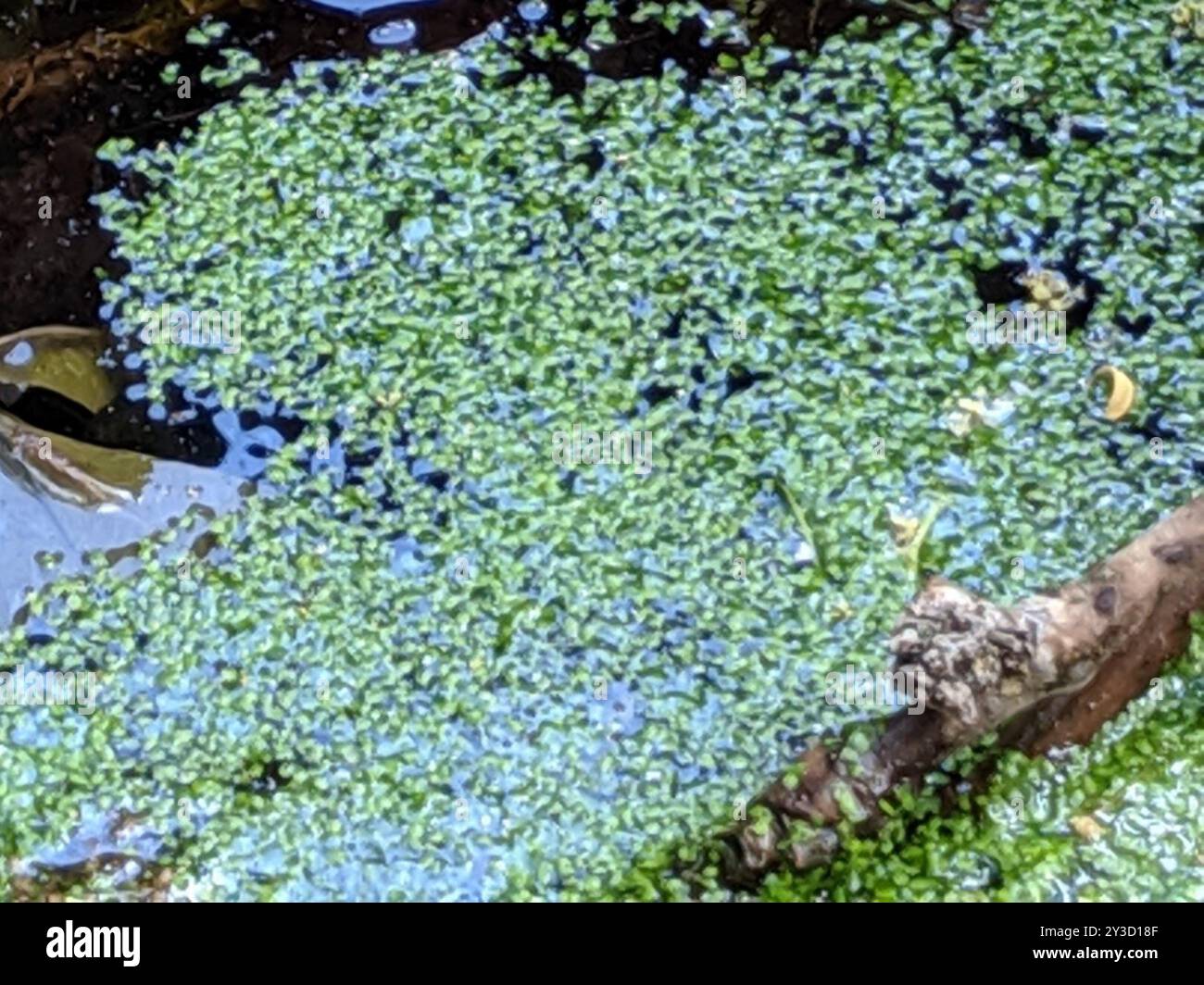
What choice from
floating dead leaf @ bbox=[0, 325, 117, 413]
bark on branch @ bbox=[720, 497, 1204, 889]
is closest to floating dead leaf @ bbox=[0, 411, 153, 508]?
floating dead leaf @ bbox=[0, 325, 117, 413]

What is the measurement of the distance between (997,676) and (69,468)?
5.57 ft

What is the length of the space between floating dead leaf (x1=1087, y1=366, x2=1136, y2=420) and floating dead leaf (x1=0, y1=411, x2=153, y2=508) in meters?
1.77

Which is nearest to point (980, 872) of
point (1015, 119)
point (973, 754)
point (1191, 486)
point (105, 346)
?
point (973, 754)

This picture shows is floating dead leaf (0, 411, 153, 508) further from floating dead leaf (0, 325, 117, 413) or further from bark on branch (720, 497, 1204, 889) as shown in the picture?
bark on branch (720, 497, 1204, 889)

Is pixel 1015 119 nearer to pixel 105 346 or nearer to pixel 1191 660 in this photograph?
pixel 1191 660

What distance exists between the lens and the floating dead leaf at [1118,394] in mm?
2391

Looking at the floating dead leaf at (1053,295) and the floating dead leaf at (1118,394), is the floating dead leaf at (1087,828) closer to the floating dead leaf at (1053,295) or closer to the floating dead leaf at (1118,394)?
the floating dead leaf at (1118,394)

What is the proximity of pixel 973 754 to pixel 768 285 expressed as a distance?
2.99ft

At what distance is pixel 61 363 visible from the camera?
2.52 metres

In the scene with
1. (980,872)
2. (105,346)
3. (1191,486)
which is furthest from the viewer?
(105,346)

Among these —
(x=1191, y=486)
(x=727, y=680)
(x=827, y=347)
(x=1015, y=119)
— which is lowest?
(x=727, y=680)

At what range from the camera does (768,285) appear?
2.46m

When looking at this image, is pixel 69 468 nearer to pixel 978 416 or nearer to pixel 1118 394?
pixel 978 416

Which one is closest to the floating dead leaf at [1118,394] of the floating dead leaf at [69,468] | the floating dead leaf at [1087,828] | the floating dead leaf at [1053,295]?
the floating dead leaf at [1053,295]
